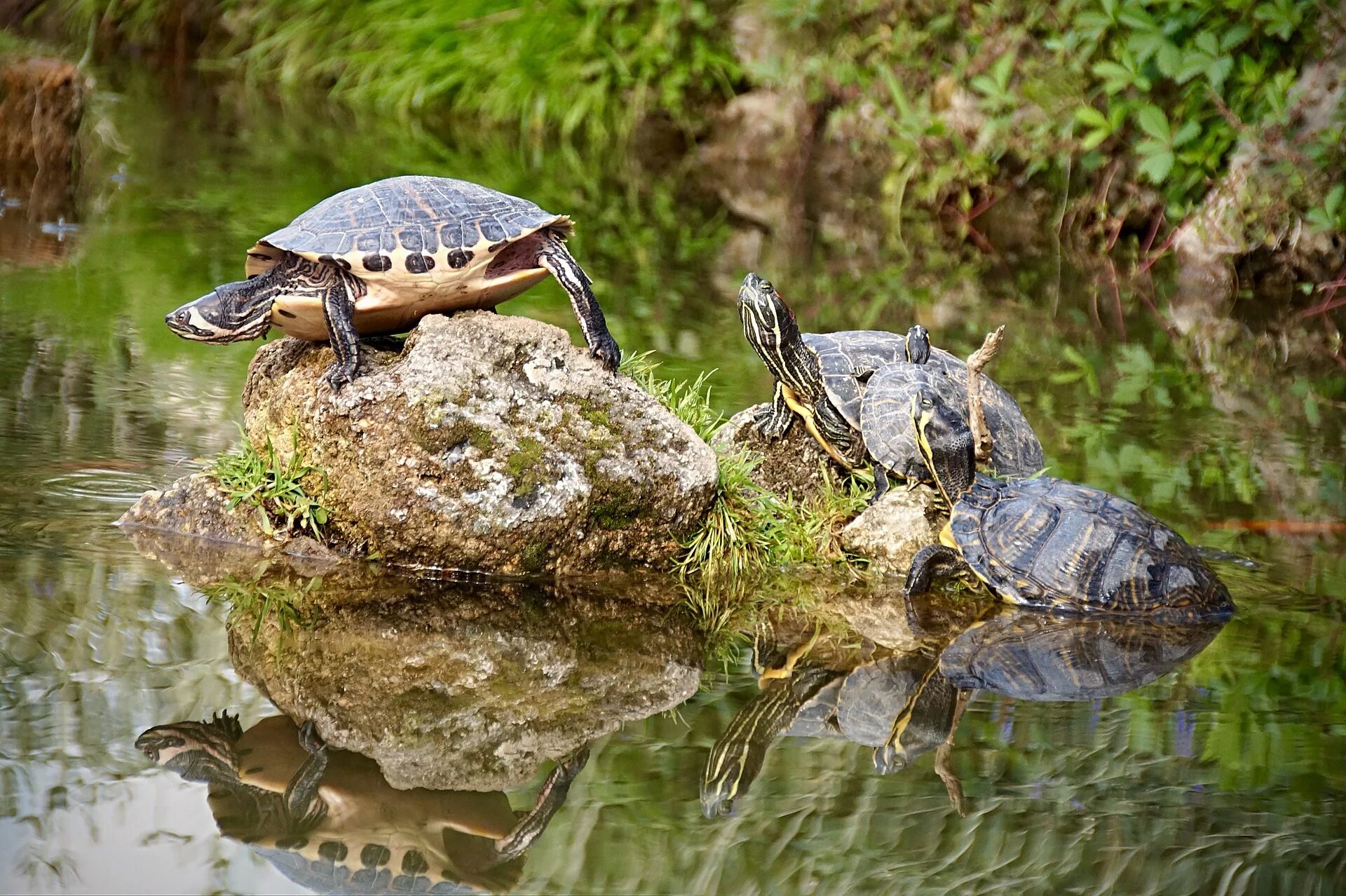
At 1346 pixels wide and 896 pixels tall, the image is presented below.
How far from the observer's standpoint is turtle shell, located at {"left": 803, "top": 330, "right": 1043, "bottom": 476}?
17.1ft

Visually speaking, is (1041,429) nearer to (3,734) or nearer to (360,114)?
(3,734)

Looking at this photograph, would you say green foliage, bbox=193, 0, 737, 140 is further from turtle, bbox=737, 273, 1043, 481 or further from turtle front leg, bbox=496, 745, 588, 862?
turtle front leg, bbox=496, 745, 588, 862

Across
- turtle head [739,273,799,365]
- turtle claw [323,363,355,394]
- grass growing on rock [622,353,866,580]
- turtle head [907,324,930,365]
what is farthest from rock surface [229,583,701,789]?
turtle head [907,324,930,365]

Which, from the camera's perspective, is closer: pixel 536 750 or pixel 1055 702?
pixel 536 750

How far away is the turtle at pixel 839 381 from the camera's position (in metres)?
5.41

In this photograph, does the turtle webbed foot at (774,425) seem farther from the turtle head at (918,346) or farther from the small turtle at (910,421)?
the turtle head at (918,346)

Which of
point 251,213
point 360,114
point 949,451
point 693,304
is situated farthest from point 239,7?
point 949,451

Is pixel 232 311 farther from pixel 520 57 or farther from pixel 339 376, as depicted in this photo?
pixel 520 57

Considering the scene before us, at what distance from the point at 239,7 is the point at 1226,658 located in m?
23.4

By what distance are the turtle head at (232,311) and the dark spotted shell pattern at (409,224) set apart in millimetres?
179

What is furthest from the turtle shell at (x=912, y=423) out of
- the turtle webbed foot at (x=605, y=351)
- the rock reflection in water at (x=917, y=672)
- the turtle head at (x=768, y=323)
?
the turtle webbed foot at (x=605, y=351)

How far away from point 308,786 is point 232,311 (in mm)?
2085

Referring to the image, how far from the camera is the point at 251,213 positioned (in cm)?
1230

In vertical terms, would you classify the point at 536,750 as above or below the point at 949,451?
below
